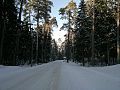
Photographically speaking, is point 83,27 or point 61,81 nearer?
point 61,81

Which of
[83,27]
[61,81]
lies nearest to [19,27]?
[83,27]

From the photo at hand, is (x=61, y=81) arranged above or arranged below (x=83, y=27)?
below

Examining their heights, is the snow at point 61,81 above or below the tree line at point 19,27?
below

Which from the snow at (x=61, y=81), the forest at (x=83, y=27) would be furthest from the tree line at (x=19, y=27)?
the snow at (x=61, y=81)

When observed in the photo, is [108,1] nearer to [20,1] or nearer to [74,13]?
[20,1]

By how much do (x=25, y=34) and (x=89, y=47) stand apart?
17.2 m

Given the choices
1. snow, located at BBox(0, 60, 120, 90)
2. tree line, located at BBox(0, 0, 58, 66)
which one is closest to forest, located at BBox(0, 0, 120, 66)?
tree line, located at BBox(0, 0, 58, 66)

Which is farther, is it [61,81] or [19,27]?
[19,27]

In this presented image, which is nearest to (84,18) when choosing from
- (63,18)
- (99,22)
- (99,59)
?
(99,22)

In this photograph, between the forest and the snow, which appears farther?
the forest

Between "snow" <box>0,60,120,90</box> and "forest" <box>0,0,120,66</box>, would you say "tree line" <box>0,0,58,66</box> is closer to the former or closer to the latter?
"forest" <box>0,0,120,66</box>

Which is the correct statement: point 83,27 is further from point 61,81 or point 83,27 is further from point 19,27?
point 61,81

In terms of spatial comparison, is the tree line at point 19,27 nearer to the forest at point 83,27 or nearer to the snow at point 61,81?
the forest at point 83,27

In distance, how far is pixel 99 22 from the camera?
142 ft
